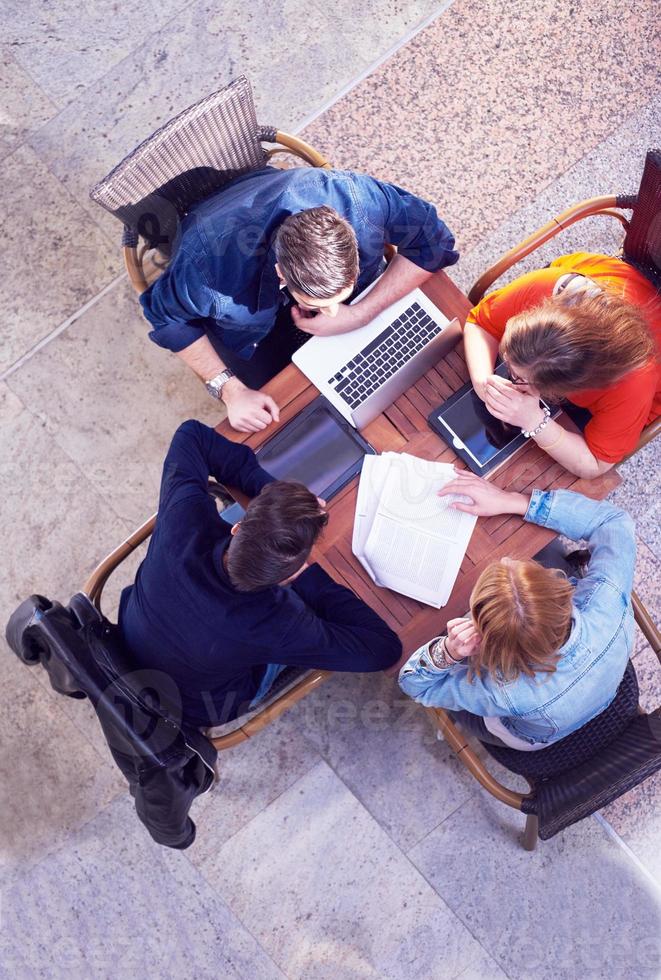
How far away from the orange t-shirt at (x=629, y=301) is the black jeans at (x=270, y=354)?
0.51 meters

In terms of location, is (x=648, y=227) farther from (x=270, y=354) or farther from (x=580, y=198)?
(x=270, y=354)

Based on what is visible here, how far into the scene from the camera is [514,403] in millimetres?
1766

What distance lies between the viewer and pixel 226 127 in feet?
6.10

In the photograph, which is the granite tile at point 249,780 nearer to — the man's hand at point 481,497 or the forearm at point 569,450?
the man's hand at point 481,497

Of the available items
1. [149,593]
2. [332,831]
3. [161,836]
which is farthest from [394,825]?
[149,593]

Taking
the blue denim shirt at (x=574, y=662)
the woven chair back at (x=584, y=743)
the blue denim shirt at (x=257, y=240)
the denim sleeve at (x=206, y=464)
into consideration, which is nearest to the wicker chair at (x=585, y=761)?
the woven chair back at (x=584, y=743)

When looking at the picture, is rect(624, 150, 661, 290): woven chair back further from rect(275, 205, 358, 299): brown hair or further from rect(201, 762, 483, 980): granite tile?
rect(201, 762, 483, 980): granite tile

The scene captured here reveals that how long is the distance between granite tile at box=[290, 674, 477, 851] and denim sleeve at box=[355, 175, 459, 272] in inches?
51.1

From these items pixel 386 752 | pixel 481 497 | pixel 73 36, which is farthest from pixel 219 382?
pixel 73 36

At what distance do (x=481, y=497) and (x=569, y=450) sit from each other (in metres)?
0.23

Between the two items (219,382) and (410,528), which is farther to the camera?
(219,382)

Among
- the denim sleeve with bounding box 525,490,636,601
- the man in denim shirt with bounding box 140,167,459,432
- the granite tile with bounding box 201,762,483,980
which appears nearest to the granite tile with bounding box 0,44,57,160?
the man in denim shirt with bounding box 140,167,459,432

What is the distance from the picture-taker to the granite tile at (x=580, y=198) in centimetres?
261

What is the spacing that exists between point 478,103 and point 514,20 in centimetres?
32
